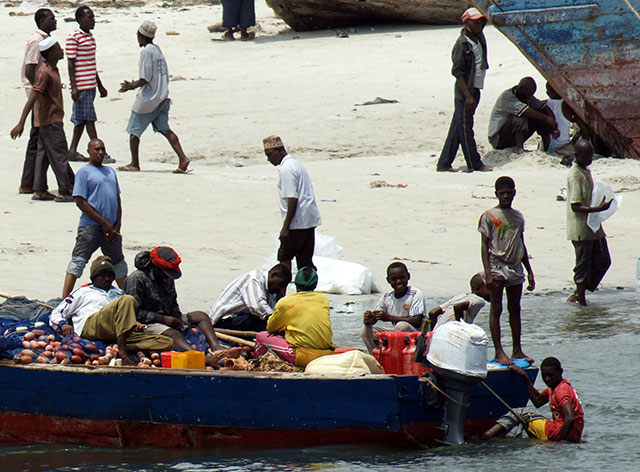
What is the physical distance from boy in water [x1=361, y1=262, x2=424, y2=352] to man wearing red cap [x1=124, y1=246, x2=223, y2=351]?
38.5 inches

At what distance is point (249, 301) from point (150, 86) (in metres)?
5.63

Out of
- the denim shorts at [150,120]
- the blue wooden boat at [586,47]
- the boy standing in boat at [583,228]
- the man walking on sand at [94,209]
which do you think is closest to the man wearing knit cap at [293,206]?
the man walking on sand at [94,209]

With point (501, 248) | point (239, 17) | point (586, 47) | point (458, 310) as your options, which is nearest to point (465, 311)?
point (458, 310)

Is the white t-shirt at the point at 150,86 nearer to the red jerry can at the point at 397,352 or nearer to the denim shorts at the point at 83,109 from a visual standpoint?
the denim shorts at the point at 83,109

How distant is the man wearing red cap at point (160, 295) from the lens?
715 cm

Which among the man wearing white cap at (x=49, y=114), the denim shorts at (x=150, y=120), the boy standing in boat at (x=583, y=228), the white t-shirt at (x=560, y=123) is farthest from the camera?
the white t-shirt at (x=560, y=123)

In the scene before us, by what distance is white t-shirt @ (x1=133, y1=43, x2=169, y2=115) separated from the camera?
12836 millimetres

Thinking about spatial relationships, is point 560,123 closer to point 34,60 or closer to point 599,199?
point 599,199

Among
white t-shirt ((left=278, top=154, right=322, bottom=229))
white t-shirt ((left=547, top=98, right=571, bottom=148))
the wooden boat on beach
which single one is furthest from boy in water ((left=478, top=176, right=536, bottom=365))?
the wooden boat on beach

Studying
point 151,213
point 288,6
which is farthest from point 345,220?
point 288,6

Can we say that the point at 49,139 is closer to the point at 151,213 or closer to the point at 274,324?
the point at 151,213

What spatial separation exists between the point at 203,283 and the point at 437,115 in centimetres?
724

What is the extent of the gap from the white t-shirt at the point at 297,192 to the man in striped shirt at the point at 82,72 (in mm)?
4189

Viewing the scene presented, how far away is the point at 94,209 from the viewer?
334 inches
